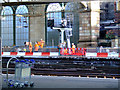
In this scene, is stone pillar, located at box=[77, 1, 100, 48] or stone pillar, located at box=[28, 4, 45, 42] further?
stone pillar, located at box=[28, 4, 45, 42]

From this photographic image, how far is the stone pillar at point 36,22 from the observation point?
1522cm

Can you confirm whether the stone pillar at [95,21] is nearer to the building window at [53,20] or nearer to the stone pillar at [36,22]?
the building window at [53,20]

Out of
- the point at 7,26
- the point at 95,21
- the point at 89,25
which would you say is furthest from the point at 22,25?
the point at 95,21

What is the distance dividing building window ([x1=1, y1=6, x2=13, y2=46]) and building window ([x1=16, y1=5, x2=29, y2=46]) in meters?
0.70

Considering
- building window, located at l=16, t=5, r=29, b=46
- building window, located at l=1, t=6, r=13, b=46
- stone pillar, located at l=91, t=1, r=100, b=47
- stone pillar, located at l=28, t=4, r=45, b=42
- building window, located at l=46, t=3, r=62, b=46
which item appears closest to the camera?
stone pillar, located at l=91, t=1, r=100, b=47

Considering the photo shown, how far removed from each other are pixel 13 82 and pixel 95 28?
11.9 metres

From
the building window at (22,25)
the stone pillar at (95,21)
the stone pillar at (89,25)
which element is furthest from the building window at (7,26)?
the stone pillar at (95,21)

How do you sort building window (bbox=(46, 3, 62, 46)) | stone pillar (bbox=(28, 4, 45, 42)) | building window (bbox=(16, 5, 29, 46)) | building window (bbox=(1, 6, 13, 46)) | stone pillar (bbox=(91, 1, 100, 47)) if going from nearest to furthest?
stone pillar (bbox=(91, 1, 100, 47))
building window (bbox=(46, 3, 62, 46))
stone pillar (bbox=(28, 4, 45, 42))
building window (bbox=(16, 5, 29, 46))
building window (bbox=(1, 6, 13, 46))

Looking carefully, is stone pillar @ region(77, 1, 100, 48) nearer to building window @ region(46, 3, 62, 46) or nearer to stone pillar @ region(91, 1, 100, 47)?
stone pillar @ region(91, 1, 100, 47)

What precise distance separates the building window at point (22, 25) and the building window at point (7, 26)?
70 cm

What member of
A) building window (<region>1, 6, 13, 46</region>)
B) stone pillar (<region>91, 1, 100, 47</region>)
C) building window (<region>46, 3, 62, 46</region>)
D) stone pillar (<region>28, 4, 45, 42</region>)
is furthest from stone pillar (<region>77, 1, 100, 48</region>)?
building window (<region>1, 6, 13, 46</region>)

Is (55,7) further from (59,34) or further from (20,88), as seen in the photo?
(20,88)

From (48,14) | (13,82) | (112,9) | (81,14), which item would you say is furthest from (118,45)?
(13,82)

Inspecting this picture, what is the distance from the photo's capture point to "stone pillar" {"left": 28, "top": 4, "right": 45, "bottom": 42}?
Answer: 15.2 metres
